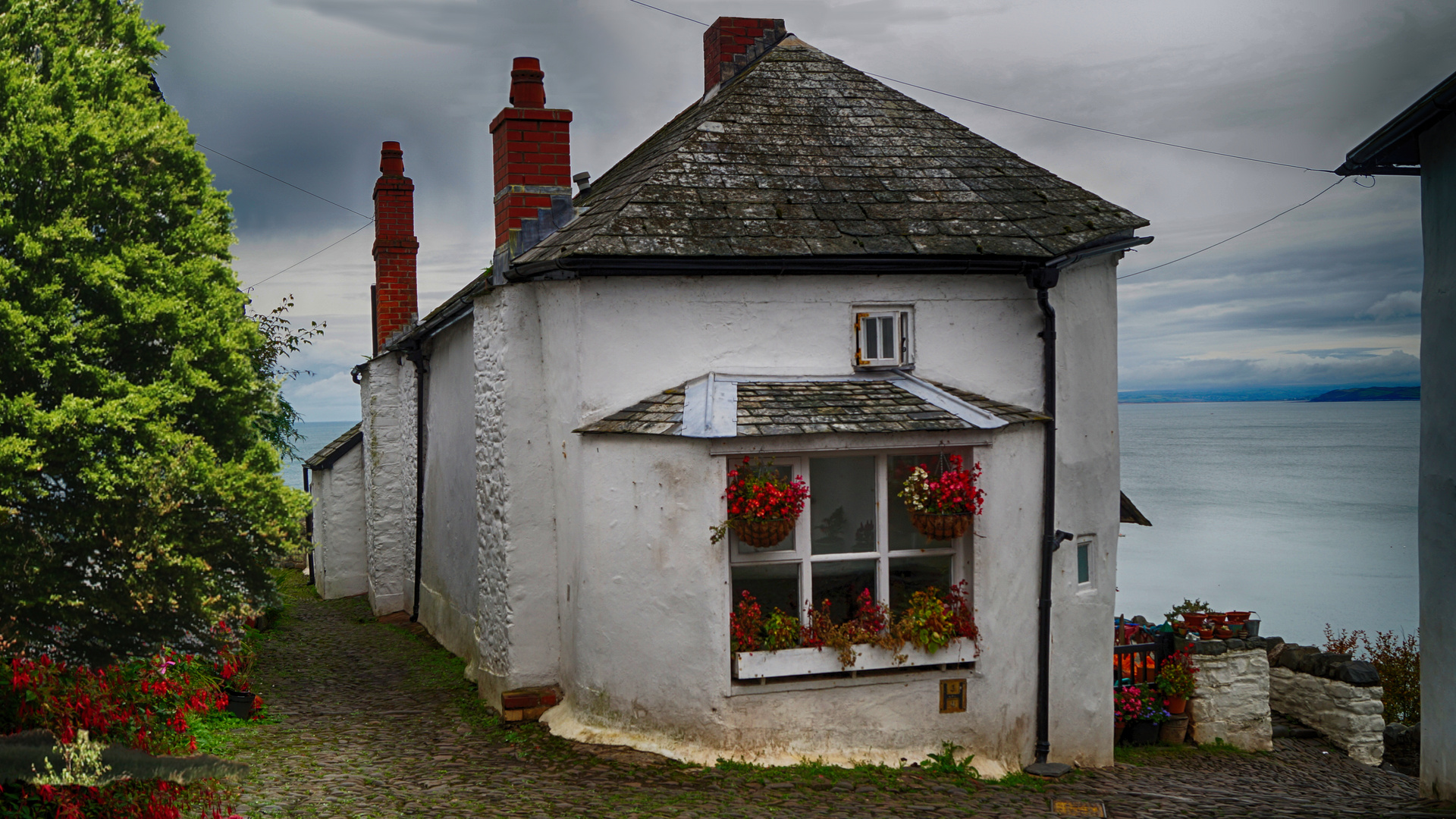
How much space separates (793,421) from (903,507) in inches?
56.6

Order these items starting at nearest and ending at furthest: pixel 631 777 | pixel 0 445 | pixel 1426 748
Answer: pixel 0 445 < pixel 631 777 < pixel 1426 748

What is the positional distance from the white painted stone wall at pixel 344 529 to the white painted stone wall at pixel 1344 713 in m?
15.7

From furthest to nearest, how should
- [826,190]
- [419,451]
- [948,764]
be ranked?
[419,451]
[826,190]
[948,764]

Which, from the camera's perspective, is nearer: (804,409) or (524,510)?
(804,409)

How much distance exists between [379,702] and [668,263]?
578 centimetres

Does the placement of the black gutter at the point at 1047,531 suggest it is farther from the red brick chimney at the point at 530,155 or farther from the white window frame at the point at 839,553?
the red brick chimney at the point at 530,155

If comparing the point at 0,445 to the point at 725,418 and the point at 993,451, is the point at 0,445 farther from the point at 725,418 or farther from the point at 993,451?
the point at 993,451

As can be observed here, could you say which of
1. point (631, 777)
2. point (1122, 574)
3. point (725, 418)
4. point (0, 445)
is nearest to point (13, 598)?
point (0, 445)

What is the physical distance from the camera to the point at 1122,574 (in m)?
54.1

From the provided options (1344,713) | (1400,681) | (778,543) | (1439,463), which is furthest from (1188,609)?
(778,543)

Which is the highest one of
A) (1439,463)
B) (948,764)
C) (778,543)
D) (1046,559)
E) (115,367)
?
(115,367)

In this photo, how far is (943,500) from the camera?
8938 mm

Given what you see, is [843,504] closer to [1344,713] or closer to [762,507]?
[762,507]

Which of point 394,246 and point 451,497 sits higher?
point 394,246
